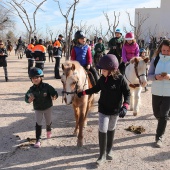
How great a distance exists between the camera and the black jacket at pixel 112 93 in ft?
11.2

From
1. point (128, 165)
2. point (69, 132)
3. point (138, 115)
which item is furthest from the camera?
point (138, 115)

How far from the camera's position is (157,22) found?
170 feet

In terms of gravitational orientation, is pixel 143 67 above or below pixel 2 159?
above

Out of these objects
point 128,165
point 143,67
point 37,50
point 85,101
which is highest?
point 37,50

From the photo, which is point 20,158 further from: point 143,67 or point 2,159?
point 143,67

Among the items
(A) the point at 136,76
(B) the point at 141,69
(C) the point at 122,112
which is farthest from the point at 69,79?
(A) the point at 136,76

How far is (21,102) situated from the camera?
721 centimetres

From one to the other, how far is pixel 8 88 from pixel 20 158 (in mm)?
5848

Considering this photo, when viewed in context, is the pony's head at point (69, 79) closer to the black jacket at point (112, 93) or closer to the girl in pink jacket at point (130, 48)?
the black jacket at point (112, 93)

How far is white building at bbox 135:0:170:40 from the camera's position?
44484 mm

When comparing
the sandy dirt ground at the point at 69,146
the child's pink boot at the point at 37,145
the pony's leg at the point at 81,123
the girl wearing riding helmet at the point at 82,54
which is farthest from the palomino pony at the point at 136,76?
the child's pink boot at the point at 37,145

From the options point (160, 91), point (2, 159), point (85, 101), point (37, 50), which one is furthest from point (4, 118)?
point (37, 50)

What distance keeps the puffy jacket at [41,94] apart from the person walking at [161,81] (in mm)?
1771

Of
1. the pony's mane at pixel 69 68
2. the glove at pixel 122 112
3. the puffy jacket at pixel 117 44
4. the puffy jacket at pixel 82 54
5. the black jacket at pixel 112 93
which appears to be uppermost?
the puffy jacket at pixel 117 44
